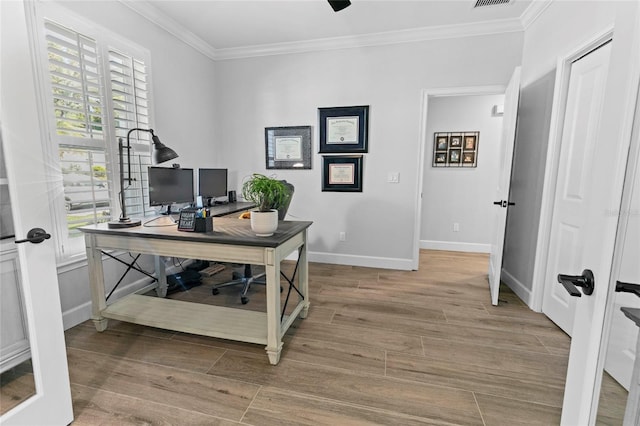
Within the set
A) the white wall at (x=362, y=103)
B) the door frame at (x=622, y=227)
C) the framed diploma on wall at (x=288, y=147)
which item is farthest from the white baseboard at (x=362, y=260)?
the door frame at (x=622, y=227)

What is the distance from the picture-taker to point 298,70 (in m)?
3.70

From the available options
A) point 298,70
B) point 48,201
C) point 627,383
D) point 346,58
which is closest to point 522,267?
point 627,383

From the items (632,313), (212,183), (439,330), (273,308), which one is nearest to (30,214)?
(273,308)

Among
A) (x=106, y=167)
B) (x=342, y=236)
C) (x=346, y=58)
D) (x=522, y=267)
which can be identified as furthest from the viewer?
(x=342, y=236)

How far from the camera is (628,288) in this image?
2.44ft

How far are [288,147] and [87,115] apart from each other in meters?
2.10

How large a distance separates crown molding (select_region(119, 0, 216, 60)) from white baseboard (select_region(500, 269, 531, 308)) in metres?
4.43

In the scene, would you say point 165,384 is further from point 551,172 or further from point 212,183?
point 551,172

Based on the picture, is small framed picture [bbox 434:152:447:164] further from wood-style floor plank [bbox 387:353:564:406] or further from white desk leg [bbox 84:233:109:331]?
white desk leg [bbox 84:233:109:331]

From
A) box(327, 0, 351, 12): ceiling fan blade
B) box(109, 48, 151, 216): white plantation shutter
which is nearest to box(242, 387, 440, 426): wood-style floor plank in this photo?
box(109, 48, 151, 216): white plantation shutter

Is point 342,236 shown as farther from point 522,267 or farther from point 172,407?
point 172,407

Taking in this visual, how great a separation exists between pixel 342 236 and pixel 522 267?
1.97m

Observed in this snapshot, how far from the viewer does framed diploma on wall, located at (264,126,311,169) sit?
378 cm

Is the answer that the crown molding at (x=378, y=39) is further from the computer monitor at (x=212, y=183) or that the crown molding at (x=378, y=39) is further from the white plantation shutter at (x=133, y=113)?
the computer monitor at (x=212, y=183)
